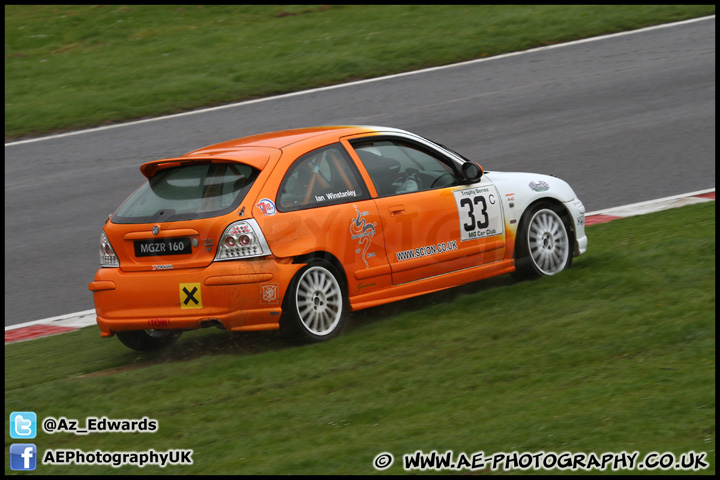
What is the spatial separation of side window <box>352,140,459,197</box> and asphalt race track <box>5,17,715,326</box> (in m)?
3.37

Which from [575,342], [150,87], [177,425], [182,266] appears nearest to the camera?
[177,425]

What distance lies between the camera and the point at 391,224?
841cm

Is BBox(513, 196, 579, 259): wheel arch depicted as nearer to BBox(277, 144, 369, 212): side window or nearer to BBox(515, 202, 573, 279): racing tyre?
BBox(515, 202, 573, 279): racing tyre

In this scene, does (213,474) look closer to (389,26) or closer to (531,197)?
(531,197)

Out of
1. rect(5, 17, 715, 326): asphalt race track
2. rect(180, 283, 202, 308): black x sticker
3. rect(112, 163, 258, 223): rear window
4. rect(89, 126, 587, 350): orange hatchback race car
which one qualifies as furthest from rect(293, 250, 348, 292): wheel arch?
rect(5, 17, 715, 326): asphalt race track

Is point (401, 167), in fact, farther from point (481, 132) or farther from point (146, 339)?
point (481, 132)

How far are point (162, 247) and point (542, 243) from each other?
11.1 ft

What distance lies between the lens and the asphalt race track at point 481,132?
12.2 metres

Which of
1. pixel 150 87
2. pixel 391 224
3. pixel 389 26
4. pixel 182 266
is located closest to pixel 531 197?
pixel 391 224

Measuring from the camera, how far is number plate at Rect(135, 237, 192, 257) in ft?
25.4

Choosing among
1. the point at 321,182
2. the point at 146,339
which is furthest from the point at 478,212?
the point at 146,339

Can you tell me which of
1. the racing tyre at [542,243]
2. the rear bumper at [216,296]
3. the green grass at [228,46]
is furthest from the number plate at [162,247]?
the green grass at [228,46]

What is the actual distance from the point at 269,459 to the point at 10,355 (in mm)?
3820

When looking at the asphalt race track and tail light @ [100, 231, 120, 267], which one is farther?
the asphalt race track
